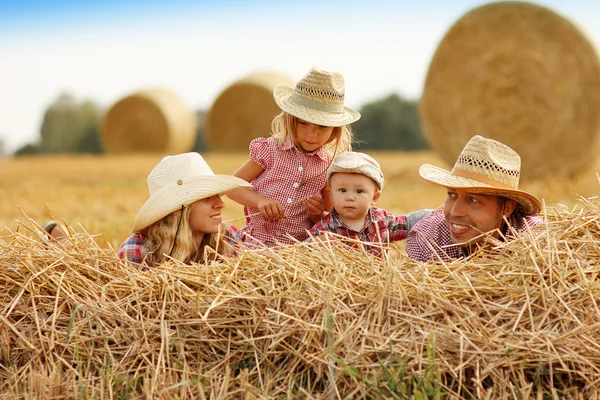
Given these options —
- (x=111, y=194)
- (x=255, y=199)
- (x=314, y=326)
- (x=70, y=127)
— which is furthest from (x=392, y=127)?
(x=314, y=326)

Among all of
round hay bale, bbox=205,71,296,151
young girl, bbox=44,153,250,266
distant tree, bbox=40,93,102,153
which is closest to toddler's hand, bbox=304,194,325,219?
young girl, bbox=44,153,250,266

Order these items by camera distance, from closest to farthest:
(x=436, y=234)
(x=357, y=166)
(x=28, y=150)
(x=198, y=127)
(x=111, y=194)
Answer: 1. (x=357, y=166)
2. (x=436, y=234)
3. (x=111, y=194)
4. (x=198, y=127)
5. (x=28, y=150)

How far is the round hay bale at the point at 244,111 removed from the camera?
52.8 feet

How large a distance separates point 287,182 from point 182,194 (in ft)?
2.22

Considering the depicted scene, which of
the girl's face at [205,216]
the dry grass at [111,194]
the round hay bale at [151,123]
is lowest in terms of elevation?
the round hay bale at [151,123]

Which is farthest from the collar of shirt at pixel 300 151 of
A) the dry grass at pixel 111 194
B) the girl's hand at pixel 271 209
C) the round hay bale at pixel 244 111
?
the round hay bale at pixel 244 111

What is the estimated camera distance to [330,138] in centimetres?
361

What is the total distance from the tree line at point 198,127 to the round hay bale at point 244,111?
4.12 metres

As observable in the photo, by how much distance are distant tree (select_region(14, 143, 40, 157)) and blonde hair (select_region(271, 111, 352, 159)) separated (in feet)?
102

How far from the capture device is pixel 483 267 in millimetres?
2398

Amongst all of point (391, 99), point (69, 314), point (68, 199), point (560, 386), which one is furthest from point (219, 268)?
point (391, 99)

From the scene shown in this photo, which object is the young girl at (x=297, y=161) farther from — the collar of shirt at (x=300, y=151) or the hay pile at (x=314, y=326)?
the hay pile at (x=314, y=326)

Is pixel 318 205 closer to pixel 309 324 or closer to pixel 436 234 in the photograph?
pixel 436 234

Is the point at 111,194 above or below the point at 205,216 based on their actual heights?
below
